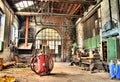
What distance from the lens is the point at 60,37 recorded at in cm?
1483

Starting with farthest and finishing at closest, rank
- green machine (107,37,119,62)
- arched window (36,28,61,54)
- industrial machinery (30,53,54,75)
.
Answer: arched window (36,28,61,54)
green machine (107,37,119,62)
industrial machinery (30,53,54,75)

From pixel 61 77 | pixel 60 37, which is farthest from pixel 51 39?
pixel 61 77

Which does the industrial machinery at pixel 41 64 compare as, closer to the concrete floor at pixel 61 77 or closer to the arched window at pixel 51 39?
the concrete floor at pixel 61 77

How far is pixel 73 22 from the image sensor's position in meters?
15.3

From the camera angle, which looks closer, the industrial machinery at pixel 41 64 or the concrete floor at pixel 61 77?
the concrete floor at pixel 61 77

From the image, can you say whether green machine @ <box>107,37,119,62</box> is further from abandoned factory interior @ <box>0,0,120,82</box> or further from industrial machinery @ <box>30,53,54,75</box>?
industrial machinery @ <box>30,53,54,75</box>

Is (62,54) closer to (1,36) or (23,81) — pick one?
(1,36)

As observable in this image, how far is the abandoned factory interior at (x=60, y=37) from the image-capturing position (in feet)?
18.8

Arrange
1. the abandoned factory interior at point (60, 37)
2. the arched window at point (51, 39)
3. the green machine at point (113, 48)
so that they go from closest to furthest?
the green machine at point (113, 48), the abandoned factory interior at point (60, 37), the arched window at point (51, 39)

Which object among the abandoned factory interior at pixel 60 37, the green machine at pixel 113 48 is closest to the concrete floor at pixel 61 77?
the abandoned factory interior at pixel 60 37

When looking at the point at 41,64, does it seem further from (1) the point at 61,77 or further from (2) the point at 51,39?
(2) the point at 51,39

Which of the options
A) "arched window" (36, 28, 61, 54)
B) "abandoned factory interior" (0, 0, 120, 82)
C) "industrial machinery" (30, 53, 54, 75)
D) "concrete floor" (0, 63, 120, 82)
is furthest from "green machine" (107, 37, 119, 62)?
"arched window" (36, 28, 61, 54)

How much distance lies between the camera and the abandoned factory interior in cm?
572

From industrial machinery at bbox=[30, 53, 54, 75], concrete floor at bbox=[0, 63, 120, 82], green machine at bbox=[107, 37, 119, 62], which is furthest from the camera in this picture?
green machine at bbox=[107, 37, 119, 62]
